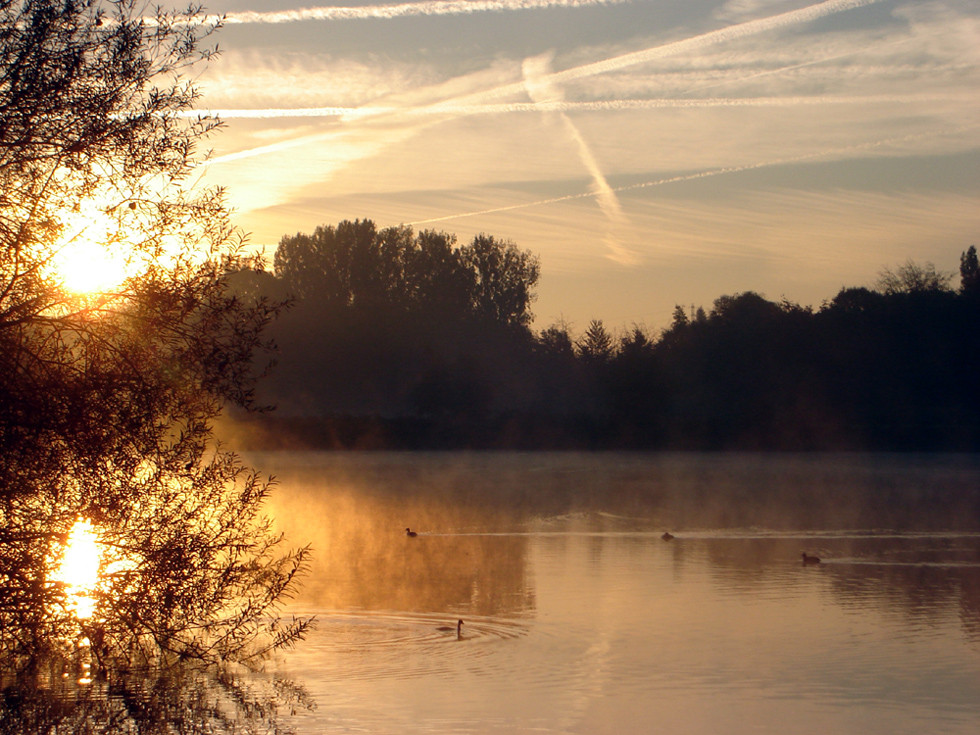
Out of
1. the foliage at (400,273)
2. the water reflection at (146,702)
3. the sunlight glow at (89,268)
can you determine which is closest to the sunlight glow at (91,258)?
the sunlight glow at (89,268)

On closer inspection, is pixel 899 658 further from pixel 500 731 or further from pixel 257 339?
pixel 257 339

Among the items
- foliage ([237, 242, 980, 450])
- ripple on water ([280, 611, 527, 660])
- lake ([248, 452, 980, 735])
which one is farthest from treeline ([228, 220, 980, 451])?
ripple on water ([280, 611, 527, 660])

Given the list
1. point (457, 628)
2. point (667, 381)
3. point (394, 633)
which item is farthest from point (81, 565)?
point (667, 381)

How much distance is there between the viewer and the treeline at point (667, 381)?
60.7 meters

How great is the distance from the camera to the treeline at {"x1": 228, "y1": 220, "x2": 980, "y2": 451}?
60.7m

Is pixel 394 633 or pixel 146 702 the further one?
pixel 394 633

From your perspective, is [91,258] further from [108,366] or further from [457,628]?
[457,628]

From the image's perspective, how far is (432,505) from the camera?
29750 millimetres

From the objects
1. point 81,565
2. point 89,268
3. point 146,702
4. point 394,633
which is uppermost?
point 89,268

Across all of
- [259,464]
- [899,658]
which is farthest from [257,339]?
[259,464]

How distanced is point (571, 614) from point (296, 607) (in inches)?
127

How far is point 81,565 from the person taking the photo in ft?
33.7

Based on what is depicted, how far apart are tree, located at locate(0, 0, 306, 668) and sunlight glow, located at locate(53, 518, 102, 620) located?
0.03 meters

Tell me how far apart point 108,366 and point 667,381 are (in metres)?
55.5
